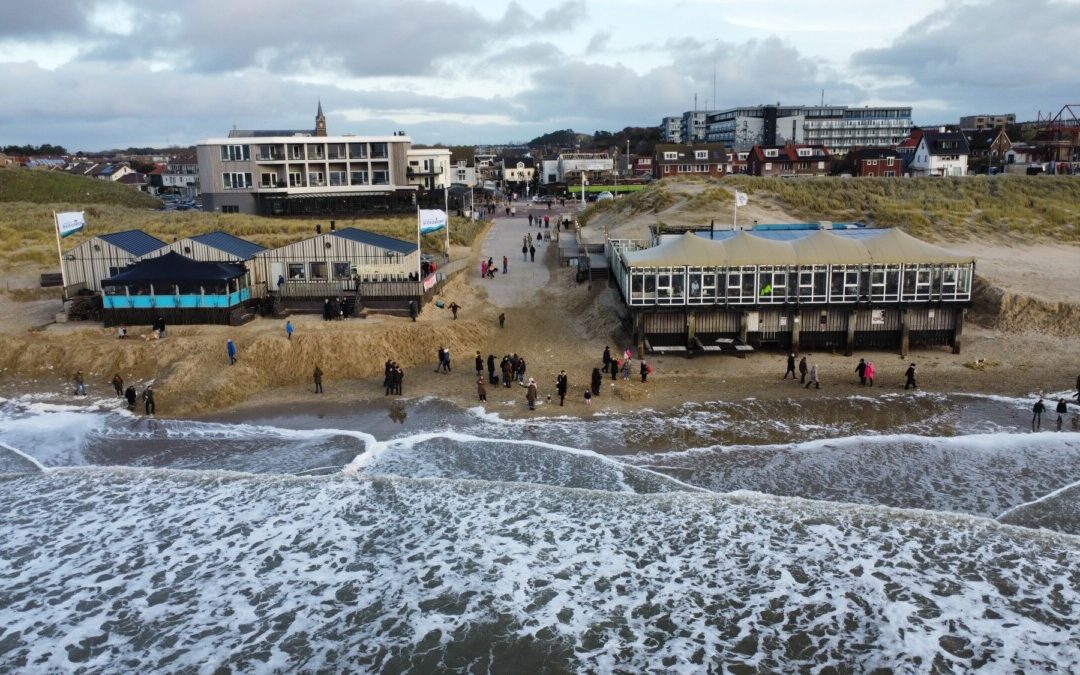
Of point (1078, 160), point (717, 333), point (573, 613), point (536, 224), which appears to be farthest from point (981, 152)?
point (573, 613)

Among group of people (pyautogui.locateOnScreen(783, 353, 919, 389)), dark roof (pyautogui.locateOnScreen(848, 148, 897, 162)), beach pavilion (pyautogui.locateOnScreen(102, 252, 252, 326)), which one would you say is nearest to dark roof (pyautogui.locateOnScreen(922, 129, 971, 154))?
dark roof (pyautogui.locateOnScreen(848, 148, 897, 162))

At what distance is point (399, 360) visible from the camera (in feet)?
99.9

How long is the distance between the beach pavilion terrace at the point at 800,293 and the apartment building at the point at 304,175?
42733 mm

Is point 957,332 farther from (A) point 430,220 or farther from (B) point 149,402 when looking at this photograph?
(B) point 149,402

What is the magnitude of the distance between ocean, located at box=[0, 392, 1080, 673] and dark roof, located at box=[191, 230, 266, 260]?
11357 mm

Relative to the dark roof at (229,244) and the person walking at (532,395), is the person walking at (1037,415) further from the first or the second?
the dark roof at (229,244)

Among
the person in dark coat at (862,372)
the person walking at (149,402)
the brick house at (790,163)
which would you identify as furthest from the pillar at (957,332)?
the brick house at (790,163)

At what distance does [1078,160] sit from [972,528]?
10037cm

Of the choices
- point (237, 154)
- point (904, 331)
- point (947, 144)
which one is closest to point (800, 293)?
point (904, 331)

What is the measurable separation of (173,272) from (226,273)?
2.09 meters

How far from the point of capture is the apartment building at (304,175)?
66812mm

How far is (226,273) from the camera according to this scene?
32750 millimetres

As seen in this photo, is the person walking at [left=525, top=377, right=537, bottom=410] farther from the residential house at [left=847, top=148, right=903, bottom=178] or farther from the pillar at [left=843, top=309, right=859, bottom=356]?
the residential house at [left=847, top=148, right=903, bottom=178]

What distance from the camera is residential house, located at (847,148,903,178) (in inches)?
3573
